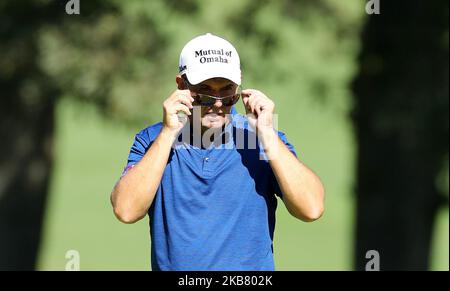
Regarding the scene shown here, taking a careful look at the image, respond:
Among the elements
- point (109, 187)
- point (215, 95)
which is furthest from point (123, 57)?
point (215, 95)

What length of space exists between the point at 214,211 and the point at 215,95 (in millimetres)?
503

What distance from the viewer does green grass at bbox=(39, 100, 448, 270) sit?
28.8ft

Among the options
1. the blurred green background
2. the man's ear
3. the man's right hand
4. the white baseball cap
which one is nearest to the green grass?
the blurred green background

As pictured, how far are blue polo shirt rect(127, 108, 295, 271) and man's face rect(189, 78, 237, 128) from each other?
4.7 inches

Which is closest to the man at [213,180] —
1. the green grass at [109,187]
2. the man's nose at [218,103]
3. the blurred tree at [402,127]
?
the man's nose at [218,103]

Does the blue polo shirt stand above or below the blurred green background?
below

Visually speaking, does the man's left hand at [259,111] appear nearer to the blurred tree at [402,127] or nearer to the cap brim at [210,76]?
the cap brim at [210,76]

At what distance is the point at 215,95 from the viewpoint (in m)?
3.74

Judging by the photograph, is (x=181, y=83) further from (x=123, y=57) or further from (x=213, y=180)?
(x=123, y=57)

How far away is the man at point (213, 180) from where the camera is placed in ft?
11.7

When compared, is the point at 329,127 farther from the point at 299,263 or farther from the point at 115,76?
the point at 115,76

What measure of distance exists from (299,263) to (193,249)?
18.4ft

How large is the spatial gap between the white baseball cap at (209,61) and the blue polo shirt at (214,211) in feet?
1.00

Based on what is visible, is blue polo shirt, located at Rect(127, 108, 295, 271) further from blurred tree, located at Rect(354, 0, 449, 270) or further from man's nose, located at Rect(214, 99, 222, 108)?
blurred tree, located at Rect(354, 0, 449, 270)
